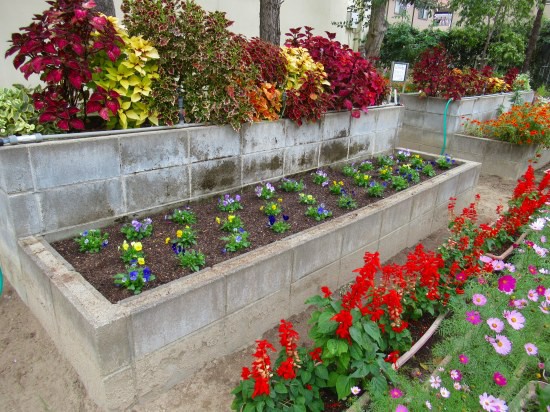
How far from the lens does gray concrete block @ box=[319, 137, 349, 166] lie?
432cm

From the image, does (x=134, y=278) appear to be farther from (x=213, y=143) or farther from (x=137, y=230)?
(x=213, y=143)

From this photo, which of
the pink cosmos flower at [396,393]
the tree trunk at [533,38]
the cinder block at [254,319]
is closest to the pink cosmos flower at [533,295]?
the pink cosmos flower at [396,393]

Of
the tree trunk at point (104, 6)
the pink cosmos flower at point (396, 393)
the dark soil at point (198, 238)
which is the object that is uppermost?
the tree trunk at point (104, 6)

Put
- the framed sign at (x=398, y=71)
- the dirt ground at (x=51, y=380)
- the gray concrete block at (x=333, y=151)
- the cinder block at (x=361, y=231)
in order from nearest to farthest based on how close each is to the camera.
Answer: the dirt ground at (x=51, y=380)
the cinder block at (x=361, y=231)
the gray concrete block at (x=333, y=151)
the framed sign at (x=398, y=71)

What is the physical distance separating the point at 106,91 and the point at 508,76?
921 cm

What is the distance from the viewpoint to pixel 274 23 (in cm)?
551

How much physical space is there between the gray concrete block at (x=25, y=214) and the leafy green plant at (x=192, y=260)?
0.87 meters

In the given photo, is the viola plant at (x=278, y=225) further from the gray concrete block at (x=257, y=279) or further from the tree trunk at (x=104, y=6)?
the tree trunk at (x=104, y=6)

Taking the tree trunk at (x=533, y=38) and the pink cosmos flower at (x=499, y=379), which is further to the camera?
the tree trunk at (x=533, y=38)

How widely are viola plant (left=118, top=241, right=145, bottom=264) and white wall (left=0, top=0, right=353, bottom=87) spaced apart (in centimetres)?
142

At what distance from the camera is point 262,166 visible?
3709 millimetres

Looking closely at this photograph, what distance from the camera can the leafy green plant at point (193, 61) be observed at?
3.04m

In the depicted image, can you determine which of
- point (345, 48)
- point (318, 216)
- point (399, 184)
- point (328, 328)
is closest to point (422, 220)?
point (399, 184)

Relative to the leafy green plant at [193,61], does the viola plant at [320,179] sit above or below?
below
